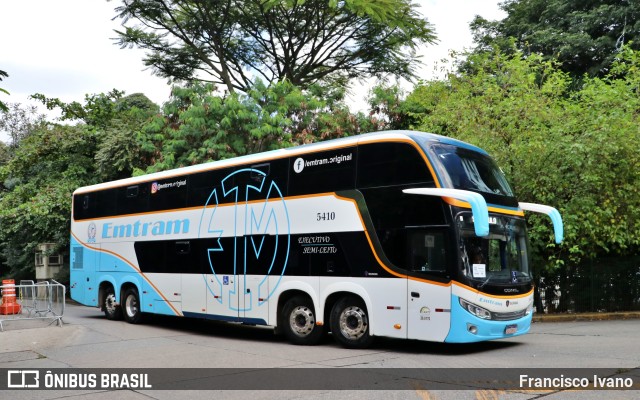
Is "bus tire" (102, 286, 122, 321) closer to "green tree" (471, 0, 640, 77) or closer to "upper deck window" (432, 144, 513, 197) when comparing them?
"upper deck window" (432, 144, 513, 197)

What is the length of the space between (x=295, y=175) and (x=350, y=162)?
1.44 meters

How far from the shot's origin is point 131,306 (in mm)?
17812

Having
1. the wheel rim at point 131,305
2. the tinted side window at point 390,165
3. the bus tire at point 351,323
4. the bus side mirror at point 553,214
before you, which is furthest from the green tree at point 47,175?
the bus side mirror at point 553,214

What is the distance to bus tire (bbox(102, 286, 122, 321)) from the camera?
60.1 feet

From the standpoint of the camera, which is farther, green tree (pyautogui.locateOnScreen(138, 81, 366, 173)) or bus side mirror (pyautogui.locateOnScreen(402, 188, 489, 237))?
green tree (pyautogui.locateOnScreen(138, 81, 366, 173))

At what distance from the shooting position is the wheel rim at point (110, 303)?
1850 centimetres

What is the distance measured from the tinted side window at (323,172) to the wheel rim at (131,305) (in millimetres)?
6965

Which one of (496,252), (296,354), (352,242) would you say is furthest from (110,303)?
(496,252)

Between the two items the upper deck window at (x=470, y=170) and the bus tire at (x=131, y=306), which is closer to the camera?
the upper deck window at (x=470, y=170)

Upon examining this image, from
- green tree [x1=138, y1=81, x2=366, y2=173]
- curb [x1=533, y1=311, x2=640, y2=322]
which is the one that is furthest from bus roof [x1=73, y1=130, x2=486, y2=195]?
curb [x1=533, y1=311, x2=640, y2=322]

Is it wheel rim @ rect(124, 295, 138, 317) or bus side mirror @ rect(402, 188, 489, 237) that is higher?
bus side mirror @ rect(402, 188, 489, 237)

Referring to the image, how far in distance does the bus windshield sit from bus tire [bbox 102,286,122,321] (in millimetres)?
11152

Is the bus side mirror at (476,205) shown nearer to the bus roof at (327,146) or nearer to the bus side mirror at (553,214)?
the bus roof at (327,146)

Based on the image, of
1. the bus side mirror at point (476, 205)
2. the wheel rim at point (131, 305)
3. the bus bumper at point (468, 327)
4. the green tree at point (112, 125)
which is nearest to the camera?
the bus side mirror at point (476, 205)
